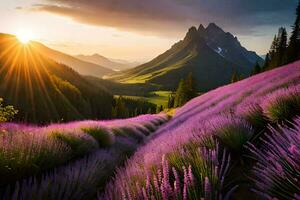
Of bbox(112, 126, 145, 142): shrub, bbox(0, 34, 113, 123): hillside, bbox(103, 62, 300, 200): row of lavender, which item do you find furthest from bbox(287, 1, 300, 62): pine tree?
bbox(103, 62, 300, 200): row of lavender

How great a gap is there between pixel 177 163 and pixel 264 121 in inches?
113

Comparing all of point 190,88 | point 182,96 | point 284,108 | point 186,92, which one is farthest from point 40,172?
point 190,88

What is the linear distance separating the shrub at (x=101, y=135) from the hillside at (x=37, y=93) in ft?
199

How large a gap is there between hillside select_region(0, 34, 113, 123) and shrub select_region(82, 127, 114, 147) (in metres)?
60.8

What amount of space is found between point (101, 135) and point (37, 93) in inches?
3757

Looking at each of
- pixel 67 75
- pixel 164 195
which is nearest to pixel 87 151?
pixel 164 195

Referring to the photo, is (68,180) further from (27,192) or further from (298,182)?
(298,182)

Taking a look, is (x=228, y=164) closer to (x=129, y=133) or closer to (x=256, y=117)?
(x=256, y=117)

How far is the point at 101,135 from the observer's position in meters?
11.8

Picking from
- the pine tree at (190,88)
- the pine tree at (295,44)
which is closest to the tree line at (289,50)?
the pine tree at (295,44)

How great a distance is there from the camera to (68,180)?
433 cm

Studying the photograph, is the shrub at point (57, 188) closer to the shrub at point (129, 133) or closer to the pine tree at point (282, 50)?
the shrub at point (129, 133)

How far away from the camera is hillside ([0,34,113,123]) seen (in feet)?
300

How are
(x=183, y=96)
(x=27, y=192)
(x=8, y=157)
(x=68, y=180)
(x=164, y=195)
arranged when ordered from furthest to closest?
(x=183, y=96) < (x=8, y=157) < (x=68, y=180) < (x=27, y=192) < (x=164, y=195)
